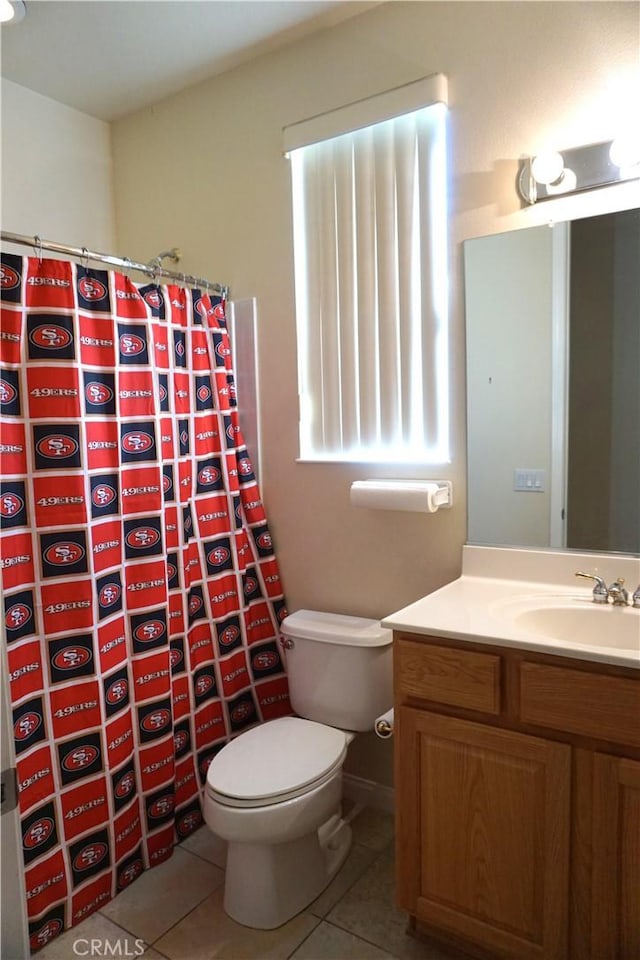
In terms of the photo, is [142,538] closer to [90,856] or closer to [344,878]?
[90,856]

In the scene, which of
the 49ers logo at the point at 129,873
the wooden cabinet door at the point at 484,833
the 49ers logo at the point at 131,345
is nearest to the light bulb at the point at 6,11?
the 49ers logo at the point at 131,345

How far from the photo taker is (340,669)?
2.04 m

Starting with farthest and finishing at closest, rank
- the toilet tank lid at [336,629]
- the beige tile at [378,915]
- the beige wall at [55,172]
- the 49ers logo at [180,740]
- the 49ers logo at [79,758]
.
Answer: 1. the beige wall at [55,172]
2. the 49ers logo at [180,740]
3. the toilet tank lid at [336,629]
4. the 49ers logo at [79,758]
5. the beige tile at [378,915]

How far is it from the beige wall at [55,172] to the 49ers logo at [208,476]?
1109 millimetres

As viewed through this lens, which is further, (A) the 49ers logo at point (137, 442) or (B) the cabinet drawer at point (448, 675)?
(A) the 49ers logo at point (137, 442)

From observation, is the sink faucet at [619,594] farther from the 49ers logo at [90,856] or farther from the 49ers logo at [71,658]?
the 49ers logo at [90,856]

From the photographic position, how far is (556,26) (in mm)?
1700

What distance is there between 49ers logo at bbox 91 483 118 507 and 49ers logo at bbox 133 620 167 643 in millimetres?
404

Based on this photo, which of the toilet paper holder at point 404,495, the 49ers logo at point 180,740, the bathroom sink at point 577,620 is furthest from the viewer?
the 49ers logo at point 180,740

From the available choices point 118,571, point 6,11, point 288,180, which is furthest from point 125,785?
point 6,11

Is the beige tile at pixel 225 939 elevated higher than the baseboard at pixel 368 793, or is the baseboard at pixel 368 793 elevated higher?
the baseboard at pixel 368 793

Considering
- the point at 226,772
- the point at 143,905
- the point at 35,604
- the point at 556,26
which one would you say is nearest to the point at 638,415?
the point at 556,26

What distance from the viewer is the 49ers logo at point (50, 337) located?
170 cm

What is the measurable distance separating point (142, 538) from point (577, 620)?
127cm
